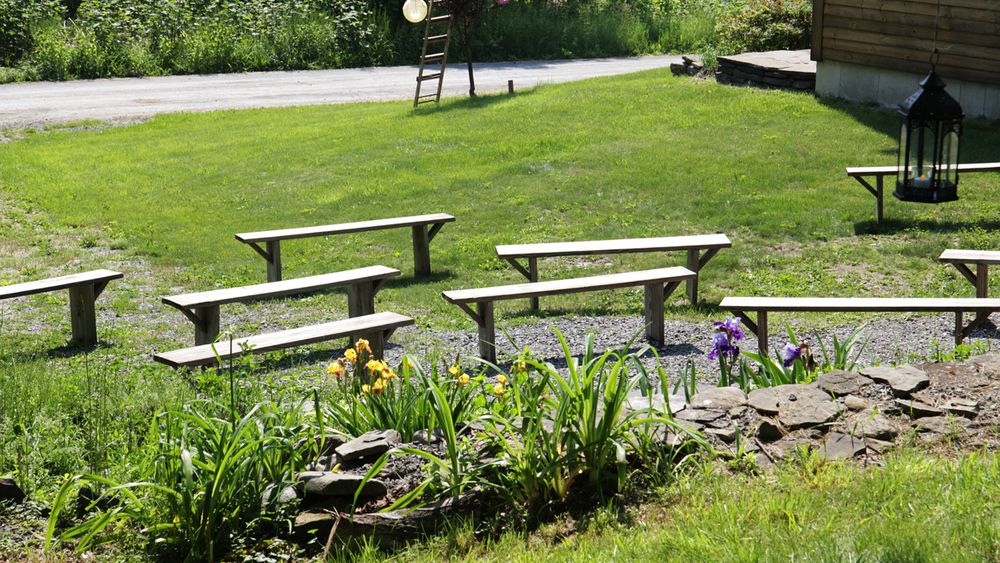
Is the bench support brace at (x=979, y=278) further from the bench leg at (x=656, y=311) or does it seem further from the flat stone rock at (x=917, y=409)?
the flat stone rock at (x=917, y=409)

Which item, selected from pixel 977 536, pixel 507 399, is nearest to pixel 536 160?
pixel 507 399

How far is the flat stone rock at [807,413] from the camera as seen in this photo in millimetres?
4801

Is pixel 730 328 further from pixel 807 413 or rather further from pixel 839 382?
pixel 807 413

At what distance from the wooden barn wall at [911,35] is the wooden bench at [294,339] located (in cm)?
1041

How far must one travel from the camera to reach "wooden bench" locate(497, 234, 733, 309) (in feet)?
30.7

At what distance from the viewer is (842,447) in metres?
4.56

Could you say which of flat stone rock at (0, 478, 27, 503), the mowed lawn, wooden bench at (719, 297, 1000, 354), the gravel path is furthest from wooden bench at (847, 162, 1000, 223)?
the gravel path

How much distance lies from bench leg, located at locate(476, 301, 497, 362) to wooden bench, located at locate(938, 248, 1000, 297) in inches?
141

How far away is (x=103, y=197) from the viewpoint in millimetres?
14016

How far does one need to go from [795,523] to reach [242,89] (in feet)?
65.2

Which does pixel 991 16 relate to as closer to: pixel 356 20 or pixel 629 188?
pixel 629 188

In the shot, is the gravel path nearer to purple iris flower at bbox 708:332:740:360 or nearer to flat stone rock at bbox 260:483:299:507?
purple iris flower at bbox 708:332:740:360

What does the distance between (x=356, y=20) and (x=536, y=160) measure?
14157mm

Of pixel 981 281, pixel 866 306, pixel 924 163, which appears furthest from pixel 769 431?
pixel 981 281
